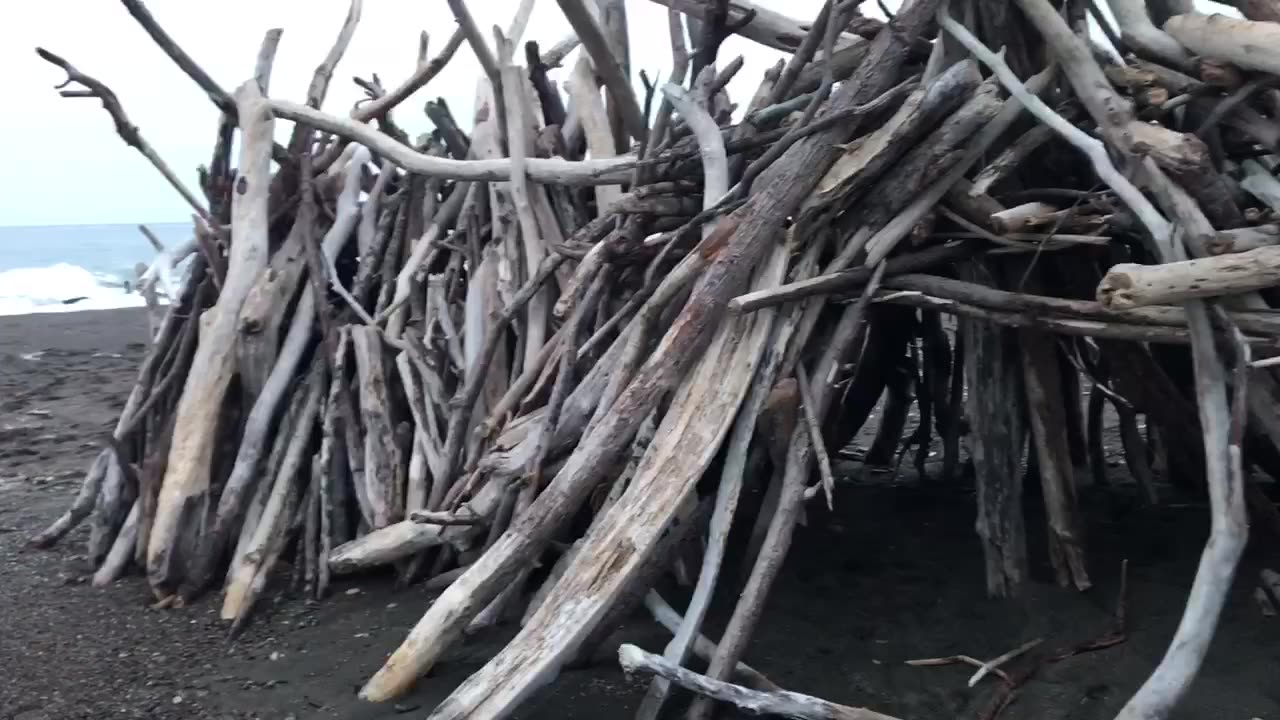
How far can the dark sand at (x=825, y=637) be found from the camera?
10.2 ft

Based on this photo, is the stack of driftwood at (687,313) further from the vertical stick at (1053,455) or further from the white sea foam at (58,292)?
the white sea foam at (58,292)

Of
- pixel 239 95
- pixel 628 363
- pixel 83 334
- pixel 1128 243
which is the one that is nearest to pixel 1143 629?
pixel 1128 243

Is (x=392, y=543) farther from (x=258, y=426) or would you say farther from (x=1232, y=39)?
(x=1232, y=39)

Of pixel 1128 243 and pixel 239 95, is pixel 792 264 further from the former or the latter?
pixel 239 95

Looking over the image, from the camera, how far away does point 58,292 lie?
24.3 metres

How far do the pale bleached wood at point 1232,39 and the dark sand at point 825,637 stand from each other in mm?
1610

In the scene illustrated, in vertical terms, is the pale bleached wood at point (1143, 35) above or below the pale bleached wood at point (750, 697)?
above

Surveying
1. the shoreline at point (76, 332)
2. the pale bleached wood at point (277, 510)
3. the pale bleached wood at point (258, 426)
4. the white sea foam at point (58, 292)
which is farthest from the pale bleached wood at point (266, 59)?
the white sea foam at point (58, 292)

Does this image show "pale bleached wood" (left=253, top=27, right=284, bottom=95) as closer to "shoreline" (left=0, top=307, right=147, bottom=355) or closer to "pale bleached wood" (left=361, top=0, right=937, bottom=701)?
"pale bleached wood" (left=361, top=0, right=937, bottom=701)

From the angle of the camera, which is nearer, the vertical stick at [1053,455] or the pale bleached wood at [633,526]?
the pale bleached wood at [633,526]

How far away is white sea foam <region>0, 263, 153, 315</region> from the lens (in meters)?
22.2

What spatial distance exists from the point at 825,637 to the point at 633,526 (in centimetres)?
92

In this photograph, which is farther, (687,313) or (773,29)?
(773,29)

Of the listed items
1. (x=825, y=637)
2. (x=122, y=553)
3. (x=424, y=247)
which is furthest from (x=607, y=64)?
(x=122, y=553)
